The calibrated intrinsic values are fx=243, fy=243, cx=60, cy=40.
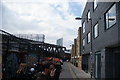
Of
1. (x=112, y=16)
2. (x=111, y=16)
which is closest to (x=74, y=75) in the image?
(x=111, y=16)

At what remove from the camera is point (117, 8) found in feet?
55.8

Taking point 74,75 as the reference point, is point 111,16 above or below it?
above

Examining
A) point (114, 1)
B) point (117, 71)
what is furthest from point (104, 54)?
point (114, 1)

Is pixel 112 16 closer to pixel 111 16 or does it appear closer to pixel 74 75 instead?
pixel 111 16

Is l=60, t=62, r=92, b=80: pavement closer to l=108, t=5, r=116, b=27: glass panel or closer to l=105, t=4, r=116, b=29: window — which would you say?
l=105, t=4, r=116, b=29: window

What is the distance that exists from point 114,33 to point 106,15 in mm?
3922

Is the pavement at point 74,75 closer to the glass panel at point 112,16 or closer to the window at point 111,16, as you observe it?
the window at point 111,16

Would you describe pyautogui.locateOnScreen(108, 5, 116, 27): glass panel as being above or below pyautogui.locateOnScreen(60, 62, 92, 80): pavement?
above

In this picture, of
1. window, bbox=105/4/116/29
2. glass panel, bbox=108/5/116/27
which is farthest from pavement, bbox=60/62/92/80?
glass panel, bbox=108/5/116/27

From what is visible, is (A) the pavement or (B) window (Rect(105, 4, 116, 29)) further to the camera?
(A) the pavement

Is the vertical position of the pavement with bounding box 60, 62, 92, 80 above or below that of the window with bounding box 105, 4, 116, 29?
below

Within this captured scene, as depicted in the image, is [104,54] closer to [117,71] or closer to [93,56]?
[117,71]

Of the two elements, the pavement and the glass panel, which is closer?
the glass panel

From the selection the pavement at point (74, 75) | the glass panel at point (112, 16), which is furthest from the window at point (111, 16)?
the pavement at point (74, 75)
